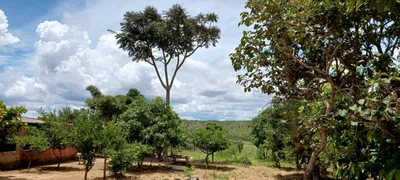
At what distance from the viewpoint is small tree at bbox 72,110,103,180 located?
12.1 meters

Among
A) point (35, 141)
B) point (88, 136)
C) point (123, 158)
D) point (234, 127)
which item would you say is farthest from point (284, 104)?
point (234, 127)

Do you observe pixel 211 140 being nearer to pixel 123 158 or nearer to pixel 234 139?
pixel 123 158

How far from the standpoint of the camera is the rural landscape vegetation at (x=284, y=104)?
302 centimetres

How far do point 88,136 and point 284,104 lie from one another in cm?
862

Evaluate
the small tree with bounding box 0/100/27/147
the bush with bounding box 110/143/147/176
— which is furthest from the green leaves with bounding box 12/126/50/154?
the small tree with bounding box 0/100/27/147

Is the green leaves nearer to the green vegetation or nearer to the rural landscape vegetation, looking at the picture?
the rural landscape vegetation

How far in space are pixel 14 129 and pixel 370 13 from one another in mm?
12668

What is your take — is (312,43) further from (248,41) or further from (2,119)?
(2,119)

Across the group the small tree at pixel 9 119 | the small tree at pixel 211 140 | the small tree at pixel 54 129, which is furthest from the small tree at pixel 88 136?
the small tree at pixel 211 140

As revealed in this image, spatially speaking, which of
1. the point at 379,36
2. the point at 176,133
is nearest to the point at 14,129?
the point at 176,133

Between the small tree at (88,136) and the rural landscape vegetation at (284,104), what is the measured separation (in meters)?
0.04

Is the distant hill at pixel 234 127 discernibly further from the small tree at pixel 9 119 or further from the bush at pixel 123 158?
the small tree at pixel 9 119

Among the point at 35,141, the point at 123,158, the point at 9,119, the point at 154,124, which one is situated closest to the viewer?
the point at 9,119

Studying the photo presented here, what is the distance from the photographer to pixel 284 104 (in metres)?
6.12
